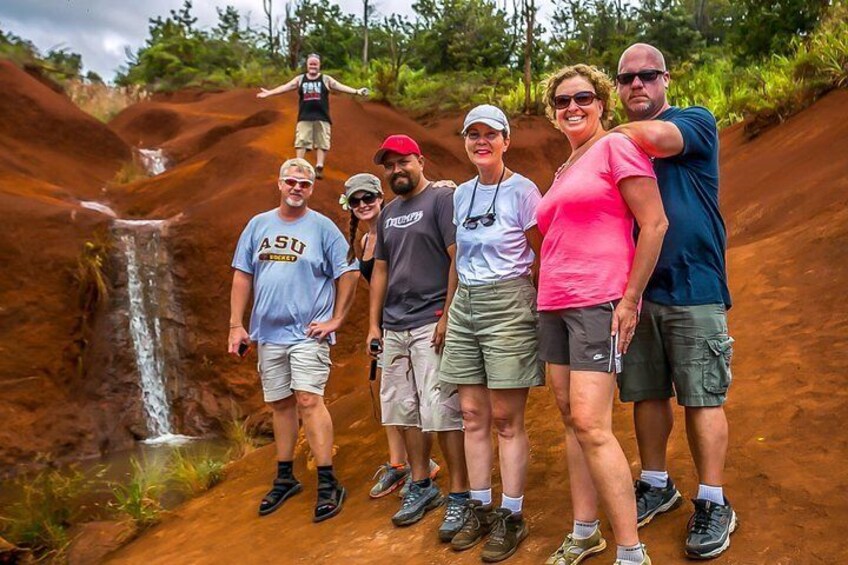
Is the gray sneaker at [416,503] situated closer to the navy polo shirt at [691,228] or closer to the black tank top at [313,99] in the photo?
the navy polo shirt at [691,228]

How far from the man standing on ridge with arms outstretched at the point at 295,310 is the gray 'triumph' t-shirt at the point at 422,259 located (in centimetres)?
79

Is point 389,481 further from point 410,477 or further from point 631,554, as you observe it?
point 631,554

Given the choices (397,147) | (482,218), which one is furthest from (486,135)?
(397,147)

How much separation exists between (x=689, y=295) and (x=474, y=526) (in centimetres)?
149

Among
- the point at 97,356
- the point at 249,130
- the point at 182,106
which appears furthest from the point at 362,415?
the point at 182,106

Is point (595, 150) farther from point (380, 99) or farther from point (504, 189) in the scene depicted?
point (380, 99)

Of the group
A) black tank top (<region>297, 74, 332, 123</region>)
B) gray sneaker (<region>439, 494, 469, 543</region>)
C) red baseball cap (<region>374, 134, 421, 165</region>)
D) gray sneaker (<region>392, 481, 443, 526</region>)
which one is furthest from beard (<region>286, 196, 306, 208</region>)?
black tank top (<region>297, 74, 332, 123</region>)

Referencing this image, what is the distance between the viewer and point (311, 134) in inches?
444

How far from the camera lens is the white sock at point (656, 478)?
3426mm

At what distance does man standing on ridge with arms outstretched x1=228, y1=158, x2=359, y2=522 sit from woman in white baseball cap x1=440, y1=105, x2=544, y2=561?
1.29m

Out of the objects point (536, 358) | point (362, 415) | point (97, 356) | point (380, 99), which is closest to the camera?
point (536, 358)

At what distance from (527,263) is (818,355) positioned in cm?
212

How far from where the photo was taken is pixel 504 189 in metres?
3.65

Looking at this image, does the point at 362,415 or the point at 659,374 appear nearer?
the point at 659,374
